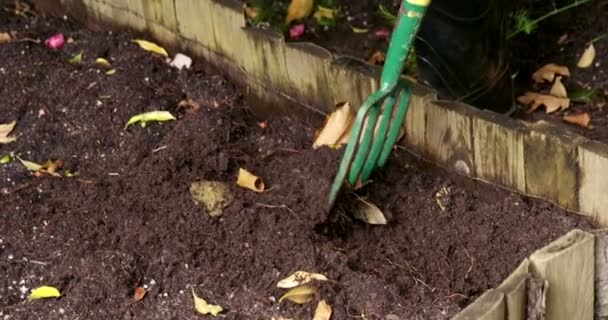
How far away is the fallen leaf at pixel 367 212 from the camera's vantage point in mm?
2609

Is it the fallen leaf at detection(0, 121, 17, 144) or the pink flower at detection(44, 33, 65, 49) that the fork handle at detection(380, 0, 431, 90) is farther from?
the pink flower at detection(44, 33, 65, 49)

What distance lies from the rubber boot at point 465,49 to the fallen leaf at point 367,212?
519 mm

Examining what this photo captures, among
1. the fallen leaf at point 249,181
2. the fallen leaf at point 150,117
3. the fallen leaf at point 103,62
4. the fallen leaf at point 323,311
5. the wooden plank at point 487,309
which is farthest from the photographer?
the fallen leaf at point 103,62

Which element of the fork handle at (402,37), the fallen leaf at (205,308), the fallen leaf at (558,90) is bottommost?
the fallen leaf at (205,308)

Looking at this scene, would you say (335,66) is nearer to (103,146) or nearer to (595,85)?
Answer: (103,146)

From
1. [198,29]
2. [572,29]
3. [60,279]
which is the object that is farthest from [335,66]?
[572,29]

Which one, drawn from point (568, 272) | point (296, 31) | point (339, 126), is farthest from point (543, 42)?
point (568, 272)

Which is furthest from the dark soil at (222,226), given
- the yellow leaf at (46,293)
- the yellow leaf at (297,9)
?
the yellow leaf at (297,9)

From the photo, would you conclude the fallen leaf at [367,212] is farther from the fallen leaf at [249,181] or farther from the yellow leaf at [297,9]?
the yellow leaf at [297,9]

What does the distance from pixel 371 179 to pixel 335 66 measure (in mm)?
334

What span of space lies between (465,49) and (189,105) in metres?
0.79

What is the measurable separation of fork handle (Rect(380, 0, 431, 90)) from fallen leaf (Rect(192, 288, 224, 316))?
24.3 inches

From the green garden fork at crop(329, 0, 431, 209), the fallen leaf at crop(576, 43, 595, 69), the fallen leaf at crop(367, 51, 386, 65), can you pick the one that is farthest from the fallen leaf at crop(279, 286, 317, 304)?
the fallen leaf at crop(576, 43, 595, 69)

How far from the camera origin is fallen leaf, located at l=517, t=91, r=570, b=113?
10.9 ft
